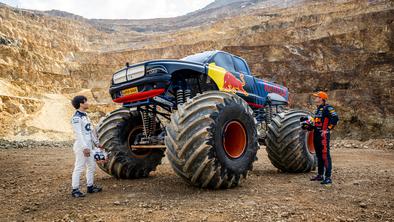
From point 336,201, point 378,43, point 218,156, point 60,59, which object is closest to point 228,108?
point 218,156

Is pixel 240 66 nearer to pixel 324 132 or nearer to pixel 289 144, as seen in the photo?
pixel 289 144

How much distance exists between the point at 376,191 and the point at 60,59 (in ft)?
152

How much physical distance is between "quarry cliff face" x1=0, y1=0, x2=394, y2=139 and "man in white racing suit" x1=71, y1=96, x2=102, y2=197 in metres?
21.8

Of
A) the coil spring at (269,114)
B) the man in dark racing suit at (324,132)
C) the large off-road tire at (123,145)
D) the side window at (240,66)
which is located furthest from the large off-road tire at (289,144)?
the large off-road tire at (123,145)

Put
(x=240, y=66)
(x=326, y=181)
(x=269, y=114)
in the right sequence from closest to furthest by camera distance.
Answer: (x=326, y=181)
(x=240, y=66)
(x=269, y=114)

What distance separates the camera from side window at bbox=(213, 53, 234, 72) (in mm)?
7130

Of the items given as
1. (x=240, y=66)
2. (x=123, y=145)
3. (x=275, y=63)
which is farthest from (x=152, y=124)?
(x=275, y=63)

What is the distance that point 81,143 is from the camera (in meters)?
5.37

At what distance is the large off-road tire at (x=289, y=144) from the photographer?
7360 mm

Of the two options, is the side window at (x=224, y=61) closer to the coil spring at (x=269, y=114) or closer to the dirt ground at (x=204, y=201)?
the coil spring at (x=269, y=114)

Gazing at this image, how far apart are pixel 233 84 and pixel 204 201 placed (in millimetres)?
3171

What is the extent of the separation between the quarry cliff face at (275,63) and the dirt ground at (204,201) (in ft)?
64.2

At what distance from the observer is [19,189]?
6277 millimetres

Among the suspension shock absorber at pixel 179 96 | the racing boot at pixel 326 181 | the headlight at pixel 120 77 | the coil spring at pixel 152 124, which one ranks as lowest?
the racing boot at pixel 326 181
